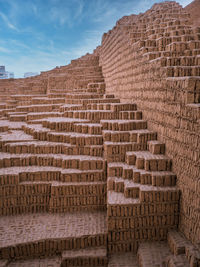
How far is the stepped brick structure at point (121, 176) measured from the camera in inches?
214

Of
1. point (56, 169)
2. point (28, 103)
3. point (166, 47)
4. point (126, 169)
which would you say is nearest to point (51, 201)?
point (56, 169)

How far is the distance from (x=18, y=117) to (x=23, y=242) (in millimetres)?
7963

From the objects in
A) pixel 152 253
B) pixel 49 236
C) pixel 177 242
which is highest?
pixel 177 242

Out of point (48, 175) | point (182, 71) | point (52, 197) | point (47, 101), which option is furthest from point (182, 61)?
point (47, 101)

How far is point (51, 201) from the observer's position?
6949mm

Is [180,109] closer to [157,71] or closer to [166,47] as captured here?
[157,71]

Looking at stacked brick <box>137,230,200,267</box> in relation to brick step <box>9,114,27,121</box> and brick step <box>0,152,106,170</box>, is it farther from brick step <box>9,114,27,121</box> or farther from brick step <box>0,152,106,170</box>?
brick step <box>9,114,27,121</box>

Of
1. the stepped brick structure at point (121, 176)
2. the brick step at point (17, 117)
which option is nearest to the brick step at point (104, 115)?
the stepped brick structure at point (121, 176)

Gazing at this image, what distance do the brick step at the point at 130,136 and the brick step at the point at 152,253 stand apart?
2868mm

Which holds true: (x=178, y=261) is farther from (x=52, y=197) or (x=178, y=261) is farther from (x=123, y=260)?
(x=52, y=197)

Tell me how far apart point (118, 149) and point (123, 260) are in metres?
2.98

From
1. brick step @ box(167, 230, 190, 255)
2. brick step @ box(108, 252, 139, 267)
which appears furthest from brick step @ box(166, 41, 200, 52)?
brick step @ box(108, 252, 139, 267)

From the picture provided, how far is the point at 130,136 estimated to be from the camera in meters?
7.34

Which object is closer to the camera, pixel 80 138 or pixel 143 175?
pixel 143 175
